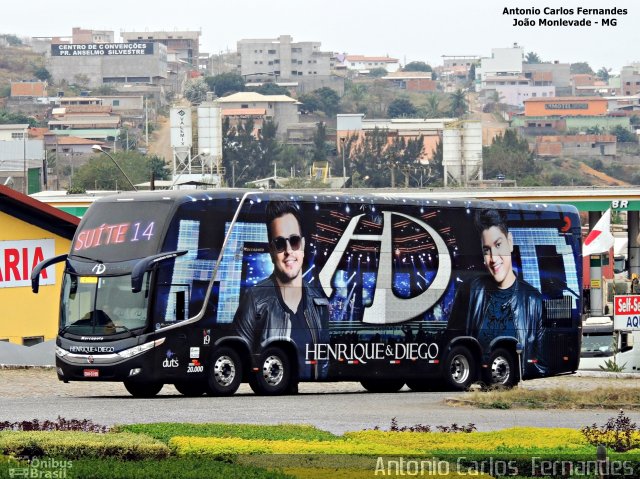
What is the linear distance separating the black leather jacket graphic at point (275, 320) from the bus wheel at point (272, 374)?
0.22 m

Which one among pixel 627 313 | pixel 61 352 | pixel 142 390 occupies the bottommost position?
pixel 142 390

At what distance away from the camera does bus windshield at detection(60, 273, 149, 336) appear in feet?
82.2

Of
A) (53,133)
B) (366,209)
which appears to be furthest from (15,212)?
(53,133)

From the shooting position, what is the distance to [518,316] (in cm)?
3005

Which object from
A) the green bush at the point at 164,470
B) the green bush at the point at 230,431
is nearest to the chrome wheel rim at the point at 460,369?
the green bush at the point at 230,431

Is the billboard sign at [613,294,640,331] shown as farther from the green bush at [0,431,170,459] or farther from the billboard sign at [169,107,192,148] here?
the billboard sign at [169,107,192,148]

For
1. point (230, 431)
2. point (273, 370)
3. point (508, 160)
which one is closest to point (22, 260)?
point (273, 370)

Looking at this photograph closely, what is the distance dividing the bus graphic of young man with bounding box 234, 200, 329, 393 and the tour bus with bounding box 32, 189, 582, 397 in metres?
0.03

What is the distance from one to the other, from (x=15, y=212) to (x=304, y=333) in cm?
1247

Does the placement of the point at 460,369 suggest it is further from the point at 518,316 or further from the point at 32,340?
the point at 32,340

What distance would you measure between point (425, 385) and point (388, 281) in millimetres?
2765

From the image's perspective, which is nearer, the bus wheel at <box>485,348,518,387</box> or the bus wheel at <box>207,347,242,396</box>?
the bus wheel at <box>207,347,242,396</box>

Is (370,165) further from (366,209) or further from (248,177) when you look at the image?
(366,209)

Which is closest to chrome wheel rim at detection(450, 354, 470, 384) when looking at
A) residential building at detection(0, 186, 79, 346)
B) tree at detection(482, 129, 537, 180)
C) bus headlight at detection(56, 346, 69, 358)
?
bus headlight at detection(56, 346, 69, 358)
